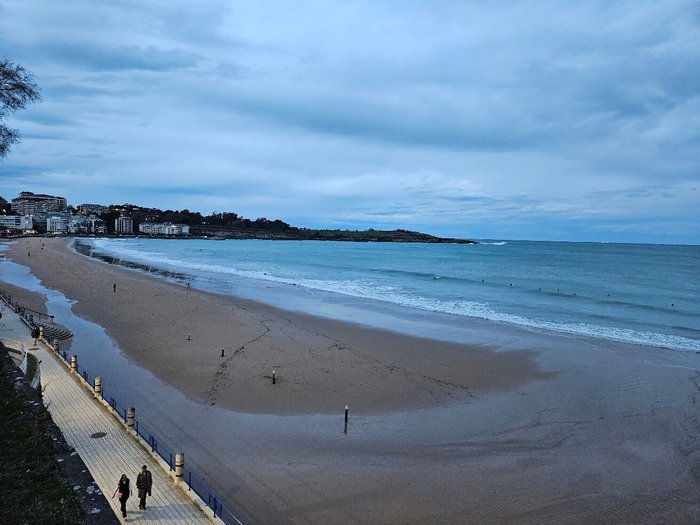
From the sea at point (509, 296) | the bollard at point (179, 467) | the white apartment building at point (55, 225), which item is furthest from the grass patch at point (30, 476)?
the white apartment building at point (55, 225)

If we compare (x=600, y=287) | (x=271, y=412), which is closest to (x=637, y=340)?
(x=271, y=412)

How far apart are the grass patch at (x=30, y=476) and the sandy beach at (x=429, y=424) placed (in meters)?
3.70

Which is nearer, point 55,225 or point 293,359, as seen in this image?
point 293,359

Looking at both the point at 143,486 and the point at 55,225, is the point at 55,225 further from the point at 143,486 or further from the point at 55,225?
the point at 143,486

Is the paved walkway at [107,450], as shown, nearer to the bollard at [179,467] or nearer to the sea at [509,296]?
the bollard at [179,467]

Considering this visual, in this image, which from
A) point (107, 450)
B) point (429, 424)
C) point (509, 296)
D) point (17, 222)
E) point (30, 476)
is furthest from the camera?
point (17, 222)

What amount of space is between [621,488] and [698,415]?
748 cm

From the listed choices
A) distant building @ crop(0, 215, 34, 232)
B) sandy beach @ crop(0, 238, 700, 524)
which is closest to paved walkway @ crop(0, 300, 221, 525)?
sandy beach @ crop(0, 238, 700, 524)

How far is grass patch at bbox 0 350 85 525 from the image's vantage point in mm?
7215

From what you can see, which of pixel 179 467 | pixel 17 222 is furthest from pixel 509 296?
pixel 17 222

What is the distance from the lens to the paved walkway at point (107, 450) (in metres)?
8.91

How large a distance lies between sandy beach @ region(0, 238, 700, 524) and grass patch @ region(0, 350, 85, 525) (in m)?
3.70

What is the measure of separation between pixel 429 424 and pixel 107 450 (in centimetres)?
951

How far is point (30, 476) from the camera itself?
826cm
